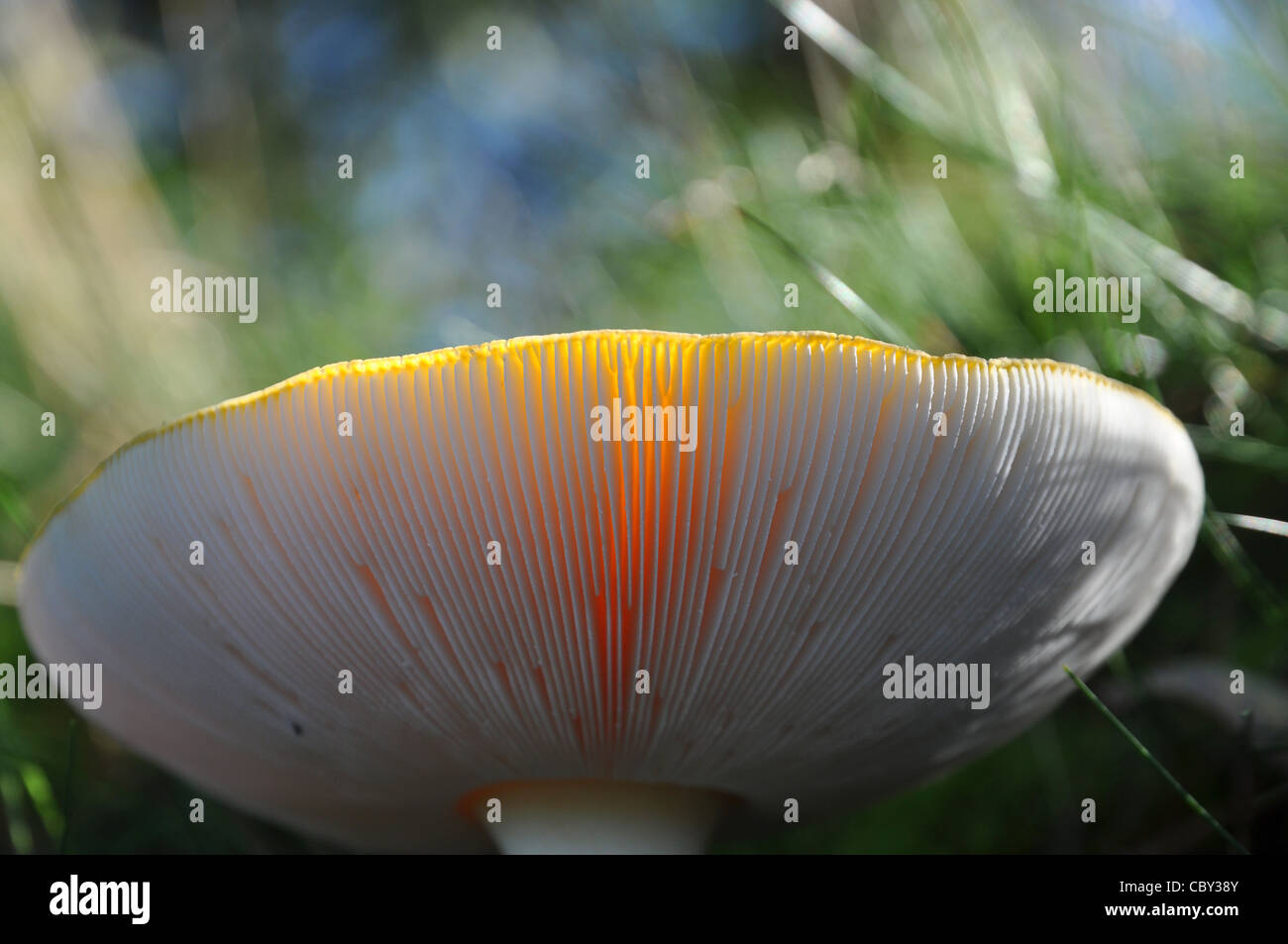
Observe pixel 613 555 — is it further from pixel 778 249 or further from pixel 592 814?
pixel 778 249

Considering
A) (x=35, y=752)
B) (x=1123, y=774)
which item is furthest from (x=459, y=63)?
(x=1123, y=774)

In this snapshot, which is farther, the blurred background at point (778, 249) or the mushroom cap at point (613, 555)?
the blurred background at point (778, 249)

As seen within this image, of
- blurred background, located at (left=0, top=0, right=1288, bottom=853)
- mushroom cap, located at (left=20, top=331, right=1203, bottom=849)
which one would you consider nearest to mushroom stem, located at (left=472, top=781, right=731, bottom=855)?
mushroom cap, located at (left=20, top=331, right=1203, bottom=849)

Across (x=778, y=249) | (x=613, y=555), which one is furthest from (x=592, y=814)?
(x=778, y=249)

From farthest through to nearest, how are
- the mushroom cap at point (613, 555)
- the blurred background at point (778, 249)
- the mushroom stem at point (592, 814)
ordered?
the blurred background at point (778, 249) < the mushroom stem at point (592, 814) < the mushroom cap at point (613, 555)

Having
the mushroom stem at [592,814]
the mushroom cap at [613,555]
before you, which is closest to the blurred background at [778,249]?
the mushroom cap at [613,555]

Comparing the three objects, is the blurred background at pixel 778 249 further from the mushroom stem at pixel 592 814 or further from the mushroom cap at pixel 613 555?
the mushroom stem at pixel 592 814

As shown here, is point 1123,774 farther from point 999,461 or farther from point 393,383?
point 393,383
